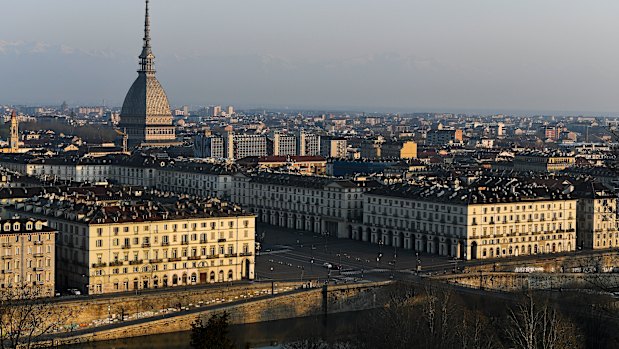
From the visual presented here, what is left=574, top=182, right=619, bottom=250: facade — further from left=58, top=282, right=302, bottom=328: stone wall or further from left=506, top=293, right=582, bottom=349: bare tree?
left=506, top=293, right=582, bottom=349: bare tree

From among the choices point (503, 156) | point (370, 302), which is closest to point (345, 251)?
point (370, 302)

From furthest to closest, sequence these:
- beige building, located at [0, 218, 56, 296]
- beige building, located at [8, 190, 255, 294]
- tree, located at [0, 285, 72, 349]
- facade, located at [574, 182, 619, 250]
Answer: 1. facade, located at [574, 182, 619, 250]
2. beige building, located at [8, 190, 255, 294]
3. beige building, located at [0, 218, 56, 296]
4. tree, located at [0, 285, 72, 349]

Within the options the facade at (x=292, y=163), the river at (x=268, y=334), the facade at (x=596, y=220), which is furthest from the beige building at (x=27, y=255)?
the facade at (x=292, y=163)

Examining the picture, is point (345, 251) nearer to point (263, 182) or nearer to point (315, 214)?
point (315, 214)

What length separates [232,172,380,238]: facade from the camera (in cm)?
8112

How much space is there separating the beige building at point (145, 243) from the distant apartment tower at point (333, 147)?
335 ft

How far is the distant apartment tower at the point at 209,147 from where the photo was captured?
149500 mm

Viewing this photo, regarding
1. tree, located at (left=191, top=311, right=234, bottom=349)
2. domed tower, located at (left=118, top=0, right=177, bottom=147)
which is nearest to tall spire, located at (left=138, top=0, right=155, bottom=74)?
domed tower, located at (left=118, top=0, right=177, bottom=147)

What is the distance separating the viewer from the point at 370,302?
58.3m

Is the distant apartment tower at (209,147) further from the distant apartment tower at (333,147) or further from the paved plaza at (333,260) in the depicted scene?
the paved plaza at (333,260)

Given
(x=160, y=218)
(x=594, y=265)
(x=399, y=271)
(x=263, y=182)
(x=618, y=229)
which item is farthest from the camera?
(x=263, y=182)

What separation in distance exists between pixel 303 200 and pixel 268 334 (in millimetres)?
32923

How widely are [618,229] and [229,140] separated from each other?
8130 cm

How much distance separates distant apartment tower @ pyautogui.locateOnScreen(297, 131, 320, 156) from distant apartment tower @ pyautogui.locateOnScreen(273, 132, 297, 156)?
764 millimetres
